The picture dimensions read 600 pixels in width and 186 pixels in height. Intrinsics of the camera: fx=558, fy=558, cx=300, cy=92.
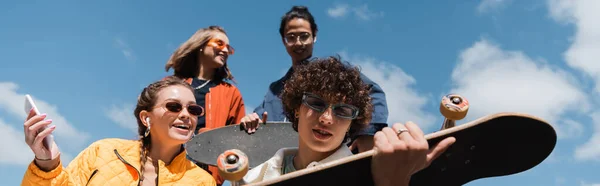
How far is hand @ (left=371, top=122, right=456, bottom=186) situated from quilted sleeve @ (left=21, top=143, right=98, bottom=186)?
203 cm

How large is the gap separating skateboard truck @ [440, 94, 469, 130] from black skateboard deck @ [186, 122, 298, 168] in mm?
1895

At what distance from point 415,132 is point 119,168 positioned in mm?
2508

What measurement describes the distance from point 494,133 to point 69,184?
2449mm

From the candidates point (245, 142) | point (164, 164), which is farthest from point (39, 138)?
→ point (245, 142)

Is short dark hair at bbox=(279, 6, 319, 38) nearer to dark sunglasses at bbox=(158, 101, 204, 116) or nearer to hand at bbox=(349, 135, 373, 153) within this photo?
hand at bbox=(349, 135, 373, 153)

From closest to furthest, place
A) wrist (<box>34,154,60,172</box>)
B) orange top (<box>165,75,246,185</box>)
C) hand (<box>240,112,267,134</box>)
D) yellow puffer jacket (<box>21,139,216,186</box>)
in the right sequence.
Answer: wrist (<box>34,154,60,172</box>), yellow puffer jacket (<box>21,139,216,186</box>), hand (<box>240,112,267,134</box>), orange top (<box>165,75,246,185</box>)

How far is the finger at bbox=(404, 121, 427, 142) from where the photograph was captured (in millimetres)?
1871

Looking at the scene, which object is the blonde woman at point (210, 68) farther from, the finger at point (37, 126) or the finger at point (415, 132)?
the finger at point (415, 132)

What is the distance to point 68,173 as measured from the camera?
340 cm

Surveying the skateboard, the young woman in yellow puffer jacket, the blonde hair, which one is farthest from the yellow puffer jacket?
the skateboard

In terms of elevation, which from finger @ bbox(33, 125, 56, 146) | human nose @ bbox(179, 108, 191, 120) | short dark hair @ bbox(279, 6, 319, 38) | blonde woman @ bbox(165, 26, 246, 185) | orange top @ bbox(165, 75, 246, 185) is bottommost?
finger @ bbox(33, 125, 56, 146)

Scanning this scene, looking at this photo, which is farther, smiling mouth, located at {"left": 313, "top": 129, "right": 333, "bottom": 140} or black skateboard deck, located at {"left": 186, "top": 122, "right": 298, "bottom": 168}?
black skateboard deck, located at {"left": 186, "top": 122, "right": 298, "bottom": 168}

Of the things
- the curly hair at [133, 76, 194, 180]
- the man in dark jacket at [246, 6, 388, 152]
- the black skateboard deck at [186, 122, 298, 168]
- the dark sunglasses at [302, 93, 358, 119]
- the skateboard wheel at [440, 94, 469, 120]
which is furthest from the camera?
the man in dark jacket at [246, 6, 388, 152]

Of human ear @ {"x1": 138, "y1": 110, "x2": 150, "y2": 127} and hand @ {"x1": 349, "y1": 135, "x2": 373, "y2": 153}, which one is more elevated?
human ear @ {"x1": 138, "y1": 110, "x2": 150, "y2": 127}
